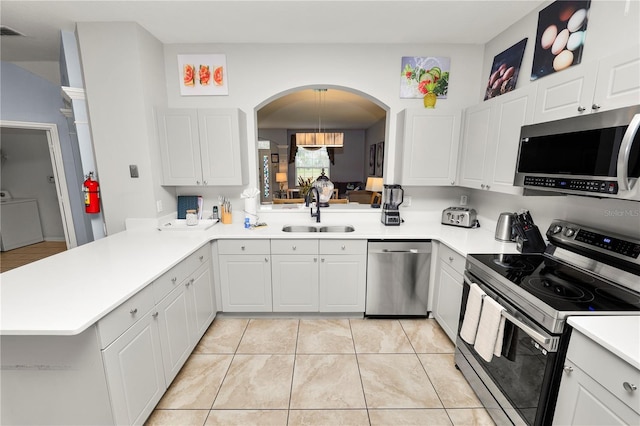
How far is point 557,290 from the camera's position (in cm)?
135

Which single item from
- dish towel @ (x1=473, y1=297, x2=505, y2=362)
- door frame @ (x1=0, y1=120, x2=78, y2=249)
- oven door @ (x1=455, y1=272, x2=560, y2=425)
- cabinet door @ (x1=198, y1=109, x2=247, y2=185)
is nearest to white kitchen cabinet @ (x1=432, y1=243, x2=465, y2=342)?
oven door @ (x1=455, y1=272, x2=560, y2=425)

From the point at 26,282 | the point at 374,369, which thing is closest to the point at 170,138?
the point at 26,282

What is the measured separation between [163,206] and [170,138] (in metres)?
0.69

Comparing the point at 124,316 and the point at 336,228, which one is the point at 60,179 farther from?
the point at 336,228

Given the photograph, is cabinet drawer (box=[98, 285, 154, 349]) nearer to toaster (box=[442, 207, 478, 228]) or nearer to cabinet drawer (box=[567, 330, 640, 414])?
cabinet drawer (box=[567, 330, 640, 414])

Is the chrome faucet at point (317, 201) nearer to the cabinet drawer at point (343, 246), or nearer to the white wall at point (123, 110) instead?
the cabinet drawer at point (343, 246)

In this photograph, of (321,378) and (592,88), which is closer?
(592,88)

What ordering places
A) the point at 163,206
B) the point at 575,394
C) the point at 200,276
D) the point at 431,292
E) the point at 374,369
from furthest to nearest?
the point at 163,206 < the point at 431,292 < the point at 200,276 < the point at 374,369 < the point at 575,394

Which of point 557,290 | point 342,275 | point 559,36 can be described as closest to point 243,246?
point 342,275

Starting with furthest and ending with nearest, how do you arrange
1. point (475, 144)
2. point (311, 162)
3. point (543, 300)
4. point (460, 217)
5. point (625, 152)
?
point (311, 162)
point (460, 217)
point (475, 144)
point (543, 300)
point (625, 152)

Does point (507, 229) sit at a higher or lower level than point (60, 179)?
lower

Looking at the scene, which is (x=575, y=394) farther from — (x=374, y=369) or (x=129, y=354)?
(x=129, y=354)

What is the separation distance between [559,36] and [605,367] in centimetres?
220

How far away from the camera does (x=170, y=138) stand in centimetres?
259
